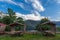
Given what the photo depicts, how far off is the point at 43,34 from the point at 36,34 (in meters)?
0.72

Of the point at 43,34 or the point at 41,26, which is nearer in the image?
the point at 43,34

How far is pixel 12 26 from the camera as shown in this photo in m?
19.8

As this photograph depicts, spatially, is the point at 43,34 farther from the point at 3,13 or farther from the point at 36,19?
the point at 3,13

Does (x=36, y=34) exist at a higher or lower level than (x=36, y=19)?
lower

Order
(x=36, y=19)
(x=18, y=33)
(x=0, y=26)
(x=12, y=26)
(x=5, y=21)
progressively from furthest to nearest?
(x=36, y=19) < (x=5, y=21) < (x=0, y=26) < (x=12, y=26) < (x=18, y=33)

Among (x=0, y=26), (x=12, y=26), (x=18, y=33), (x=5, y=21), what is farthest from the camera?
(x=5, y=21)

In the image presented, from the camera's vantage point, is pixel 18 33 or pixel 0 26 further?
pixel 0 26

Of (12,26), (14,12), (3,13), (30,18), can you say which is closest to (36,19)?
(30,18)

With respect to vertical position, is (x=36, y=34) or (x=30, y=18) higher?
(x=30, y=18)

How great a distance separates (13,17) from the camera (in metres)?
25.1

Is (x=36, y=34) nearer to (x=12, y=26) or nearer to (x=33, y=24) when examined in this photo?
(x=12, y=26)

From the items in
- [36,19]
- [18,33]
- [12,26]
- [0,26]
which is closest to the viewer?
[18,33]

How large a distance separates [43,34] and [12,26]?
143 inches

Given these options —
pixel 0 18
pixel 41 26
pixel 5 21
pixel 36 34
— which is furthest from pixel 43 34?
pixel 0 18
